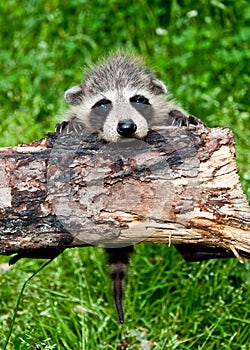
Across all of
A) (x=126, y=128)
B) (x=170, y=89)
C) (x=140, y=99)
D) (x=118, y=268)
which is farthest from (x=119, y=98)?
(x=170, y=89)

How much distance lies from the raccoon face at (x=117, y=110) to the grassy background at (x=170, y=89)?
54 centimetres

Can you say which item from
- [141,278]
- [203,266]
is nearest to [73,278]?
[141,278]

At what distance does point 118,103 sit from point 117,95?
0.10 m

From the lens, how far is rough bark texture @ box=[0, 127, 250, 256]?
11.1ft

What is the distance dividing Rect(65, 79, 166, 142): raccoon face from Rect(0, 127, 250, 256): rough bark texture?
33cm

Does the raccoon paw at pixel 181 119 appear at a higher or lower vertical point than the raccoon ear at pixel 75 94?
lower

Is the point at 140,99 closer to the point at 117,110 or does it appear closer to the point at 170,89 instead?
the point at 117,110

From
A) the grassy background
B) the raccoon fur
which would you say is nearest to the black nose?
the raccoon fur

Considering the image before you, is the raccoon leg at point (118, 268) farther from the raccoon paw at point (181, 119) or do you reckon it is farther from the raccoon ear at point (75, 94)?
the raccoon ear at point (75, 94)

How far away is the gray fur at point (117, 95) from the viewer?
4270 mm

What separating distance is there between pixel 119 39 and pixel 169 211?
12.2 feet

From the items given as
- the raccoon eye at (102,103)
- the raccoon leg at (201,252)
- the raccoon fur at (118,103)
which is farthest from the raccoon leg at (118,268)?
the raccoon eye at (102,103)

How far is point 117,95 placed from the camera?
429cm

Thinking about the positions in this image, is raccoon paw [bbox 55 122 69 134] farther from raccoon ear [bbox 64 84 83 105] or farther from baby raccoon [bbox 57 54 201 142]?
raccoon ear [bbox 64 84 83 105]
